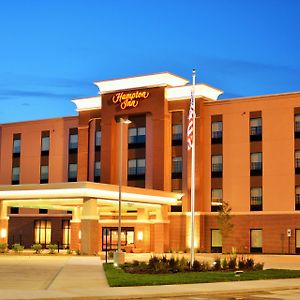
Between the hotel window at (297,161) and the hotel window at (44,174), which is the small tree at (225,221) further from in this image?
the hotel window at (44,174)

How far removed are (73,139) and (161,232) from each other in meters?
20.3

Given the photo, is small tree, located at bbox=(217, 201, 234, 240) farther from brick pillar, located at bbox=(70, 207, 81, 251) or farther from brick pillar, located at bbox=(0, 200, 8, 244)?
brick pillar, located at bbox=(0, 200, 8, 244)

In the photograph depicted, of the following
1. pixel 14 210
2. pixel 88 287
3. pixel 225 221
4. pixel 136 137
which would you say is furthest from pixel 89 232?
pixel 14 210

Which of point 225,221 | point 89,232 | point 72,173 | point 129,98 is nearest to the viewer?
point 89,232

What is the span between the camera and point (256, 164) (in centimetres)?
7119

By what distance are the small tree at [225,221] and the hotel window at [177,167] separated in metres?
6.70

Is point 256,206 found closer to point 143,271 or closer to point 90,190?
point 90,190

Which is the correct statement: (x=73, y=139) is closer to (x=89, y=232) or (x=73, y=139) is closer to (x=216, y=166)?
(x=216, y=166)

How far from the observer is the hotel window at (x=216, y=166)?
240ft

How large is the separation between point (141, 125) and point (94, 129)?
22.9 ft

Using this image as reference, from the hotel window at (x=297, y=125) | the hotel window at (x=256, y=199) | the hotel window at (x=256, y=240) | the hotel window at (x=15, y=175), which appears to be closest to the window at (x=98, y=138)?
the hotel window at (x=15, y=175)

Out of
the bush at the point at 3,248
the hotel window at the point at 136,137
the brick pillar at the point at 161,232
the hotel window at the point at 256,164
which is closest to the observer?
the bush at the point at 3,248

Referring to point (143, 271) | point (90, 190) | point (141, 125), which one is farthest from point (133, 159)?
point (143, 271)

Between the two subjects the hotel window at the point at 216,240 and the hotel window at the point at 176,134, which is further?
the hotel window at the point at 176,134
